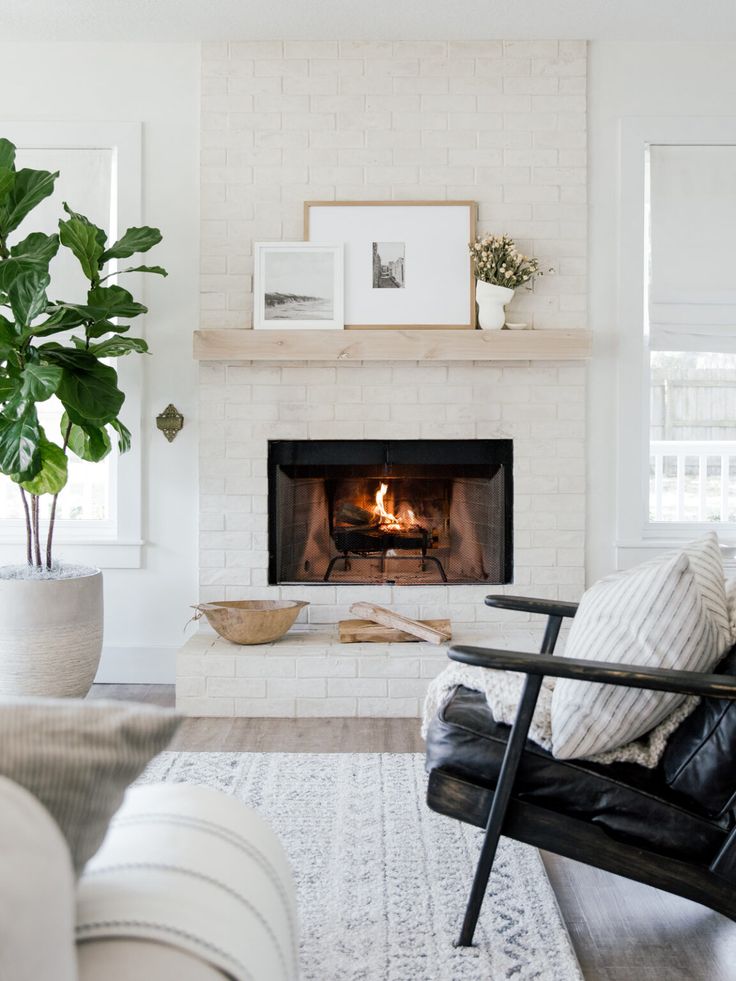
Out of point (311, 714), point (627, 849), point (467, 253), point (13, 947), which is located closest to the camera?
point (13, 947)

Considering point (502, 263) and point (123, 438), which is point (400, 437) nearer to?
point (502, 263)

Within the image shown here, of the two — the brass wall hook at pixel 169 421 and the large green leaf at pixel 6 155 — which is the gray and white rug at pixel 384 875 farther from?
the large green leaf at pixel 6 155

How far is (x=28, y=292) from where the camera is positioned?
11.0 feet

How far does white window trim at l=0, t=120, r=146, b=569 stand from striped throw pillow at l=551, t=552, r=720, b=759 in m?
2.67

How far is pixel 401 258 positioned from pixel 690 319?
1343 millimetres

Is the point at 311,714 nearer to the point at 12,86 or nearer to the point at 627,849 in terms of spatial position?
→ the point at 627,849

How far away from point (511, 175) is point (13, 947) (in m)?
3.96

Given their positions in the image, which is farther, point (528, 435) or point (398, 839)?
point (528, 435)

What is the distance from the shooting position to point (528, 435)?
13.6 feet

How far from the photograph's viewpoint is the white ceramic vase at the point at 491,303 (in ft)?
13.0

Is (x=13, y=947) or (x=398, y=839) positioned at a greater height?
(x=13, y=947)

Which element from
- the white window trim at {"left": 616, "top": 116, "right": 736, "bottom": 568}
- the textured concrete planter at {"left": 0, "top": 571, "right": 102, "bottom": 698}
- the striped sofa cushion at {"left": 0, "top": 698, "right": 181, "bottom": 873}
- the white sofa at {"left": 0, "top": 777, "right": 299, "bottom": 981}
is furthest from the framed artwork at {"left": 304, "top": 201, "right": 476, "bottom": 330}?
the striped sofa cushion at {"left": 0, "top": 698, "right": 181, "bottom": 873}

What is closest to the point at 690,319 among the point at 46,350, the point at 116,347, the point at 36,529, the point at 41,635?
the point at 116,347

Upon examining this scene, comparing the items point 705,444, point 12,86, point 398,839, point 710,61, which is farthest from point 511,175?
point 398,839
